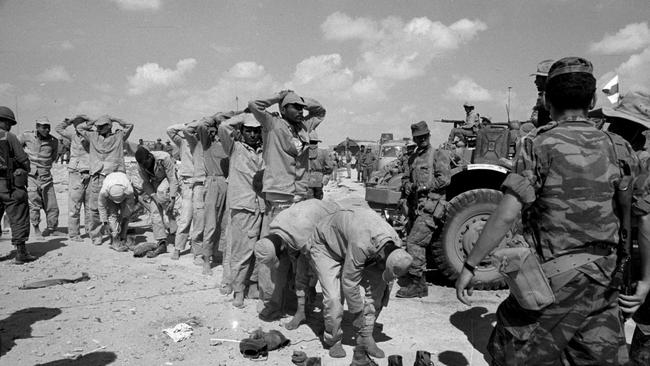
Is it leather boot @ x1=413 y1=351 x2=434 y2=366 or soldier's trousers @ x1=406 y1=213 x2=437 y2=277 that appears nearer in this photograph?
leather boot @ x1=413 y1=351 x2=434 y2=366

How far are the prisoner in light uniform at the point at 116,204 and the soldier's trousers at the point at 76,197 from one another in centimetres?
115

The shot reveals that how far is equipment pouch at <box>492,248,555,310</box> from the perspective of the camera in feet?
6.25

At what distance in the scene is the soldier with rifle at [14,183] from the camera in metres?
6.25

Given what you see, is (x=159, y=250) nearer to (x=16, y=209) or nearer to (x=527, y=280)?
(x=16, y=209)

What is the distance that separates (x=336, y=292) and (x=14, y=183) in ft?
19.4

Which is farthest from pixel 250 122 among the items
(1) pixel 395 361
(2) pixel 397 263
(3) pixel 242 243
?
(1) pixel 395 361

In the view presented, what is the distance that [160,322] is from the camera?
437cm

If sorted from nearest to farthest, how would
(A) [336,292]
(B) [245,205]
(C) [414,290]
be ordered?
(A) [336,292] < (B) [245,205] < (C) [414,290]

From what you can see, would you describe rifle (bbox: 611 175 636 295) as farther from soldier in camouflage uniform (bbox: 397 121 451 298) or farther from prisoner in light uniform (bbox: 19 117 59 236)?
prisoner in light uniform (bbox: 19 117 59 236)

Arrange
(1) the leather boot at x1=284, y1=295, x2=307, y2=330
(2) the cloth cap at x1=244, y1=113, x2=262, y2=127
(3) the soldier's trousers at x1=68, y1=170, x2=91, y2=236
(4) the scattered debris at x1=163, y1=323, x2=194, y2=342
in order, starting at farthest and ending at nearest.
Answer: (3) the soldier's trousers at x1=68, y1=170, x2=91, y2=236 → (2) the cloth cap at x1=244, y1=113, x2=262, y2=127 → (1) the leather boot at x1=284, y1=295, x2=307, y2=330 → (4) the scattered debris at x1=163, y1=323, x2=194, y2=342

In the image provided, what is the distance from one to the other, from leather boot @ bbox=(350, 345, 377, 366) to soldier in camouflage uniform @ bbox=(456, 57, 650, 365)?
1500 mm

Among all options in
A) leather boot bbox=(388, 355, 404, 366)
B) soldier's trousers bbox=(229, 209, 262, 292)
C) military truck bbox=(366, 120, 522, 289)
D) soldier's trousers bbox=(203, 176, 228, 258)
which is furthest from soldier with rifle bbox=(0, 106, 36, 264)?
military truck bbox=(366, 120, 522, 289)

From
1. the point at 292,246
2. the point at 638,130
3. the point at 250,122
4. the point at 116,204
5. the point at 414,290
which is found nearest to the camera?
the point at 638,130

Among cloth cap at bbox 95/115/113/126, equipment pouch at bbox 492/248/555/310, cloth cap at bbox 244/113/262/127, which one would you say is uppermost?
cloth cap at bbox 95/115/113/126
